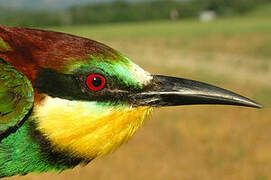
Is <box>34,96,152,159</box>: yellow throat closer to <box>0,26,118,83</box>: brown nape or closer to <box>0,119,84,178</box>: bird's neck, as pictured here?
<box>0,119,84,178</box>: bird's neck

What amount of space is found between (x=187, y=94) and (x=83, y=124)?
48cm

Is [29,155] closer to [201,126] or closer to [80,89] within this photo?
[80,89]

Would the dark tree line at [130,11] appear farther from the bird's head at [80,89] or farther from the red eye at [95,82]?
the red eye at [95,82]

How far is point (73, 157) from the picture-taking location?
165 centimetres

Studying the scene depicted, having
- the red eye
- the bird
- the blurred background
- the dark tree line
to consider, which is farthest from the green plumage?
the dark tree line

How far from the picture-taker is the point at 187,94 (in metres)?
1.77

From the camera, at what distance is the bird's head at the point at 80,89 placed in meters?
1.57

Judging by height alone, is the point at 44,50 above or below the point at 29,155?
above

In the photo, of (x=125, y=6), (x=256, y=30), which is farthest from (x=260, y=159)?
(x=125, y=6)

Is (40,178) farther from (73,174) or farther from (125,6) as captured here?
(125,6)

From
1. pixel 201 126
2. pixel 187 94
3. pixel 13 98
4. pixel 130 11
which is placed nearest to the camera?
pixel 13 98

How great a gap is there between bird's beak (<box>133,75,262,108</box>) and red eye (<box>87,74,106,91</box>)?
0.86 feet

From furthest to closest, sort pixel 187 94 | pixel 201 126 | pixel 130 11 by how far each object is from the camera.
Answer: pixel 130 11 → pixel 201 126 → pixel 187 94

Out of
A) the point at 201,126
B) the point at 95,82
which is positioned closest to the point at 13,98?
the point at 95,82
